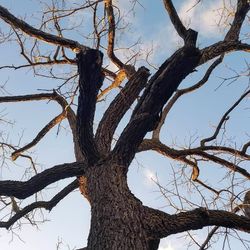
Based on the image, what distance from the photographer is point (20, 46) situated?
232 inches

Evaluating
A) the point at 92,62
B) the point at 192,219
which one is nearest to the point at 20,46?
the point at 92,62

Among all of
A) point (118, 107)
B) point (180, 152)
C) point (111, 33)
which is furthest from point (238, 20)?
point (180, 152)

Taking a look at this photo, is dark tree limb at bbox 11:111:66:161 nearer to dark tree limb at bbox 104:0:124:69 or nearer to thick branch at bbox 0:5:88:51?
dark tree limb at bbox 104:0:124:69

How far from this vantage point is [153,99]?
142 inches

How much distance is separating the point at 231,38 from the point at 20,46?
10.3 feet

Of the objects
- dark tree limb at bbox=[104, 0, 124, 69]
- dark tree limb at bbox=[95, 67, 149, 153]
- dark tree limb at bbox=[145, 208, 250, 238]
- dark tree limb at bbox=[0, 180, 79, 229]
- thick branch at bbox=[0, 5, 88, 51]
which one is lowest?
dark tree limb at bbox=[145, 208, 250, 238]

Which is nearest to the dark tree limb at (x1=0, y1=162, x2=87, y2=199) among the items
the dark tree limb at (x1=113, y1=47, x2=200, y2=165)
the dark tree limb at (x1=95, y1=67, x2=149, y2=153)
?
the dark tree limb at (x1=95, y1=67, x2=149, y2=153)

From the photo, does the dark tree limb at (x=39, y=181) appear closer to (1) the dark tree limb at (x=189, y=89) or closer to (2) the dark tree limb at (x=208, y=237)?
(2) the dark tree limb at (x=208, y=237)

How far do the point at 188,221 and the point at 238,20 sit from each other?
285cm

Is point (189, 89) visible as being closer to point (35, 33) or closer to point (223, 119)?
point (223, 119)

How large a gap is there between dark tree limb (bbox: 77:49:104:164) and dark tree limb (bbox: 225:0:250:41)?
2328 mm

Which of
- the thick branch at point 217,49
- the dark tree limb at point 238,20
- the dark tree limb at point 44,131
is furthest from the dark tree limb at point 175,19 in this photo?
the dark tree limb at point 44,131

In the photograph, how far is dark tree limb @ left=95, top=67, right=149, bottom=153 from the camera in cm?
431

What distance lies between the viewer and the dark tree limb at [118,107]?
4.31 metres
